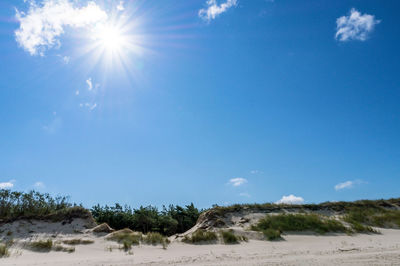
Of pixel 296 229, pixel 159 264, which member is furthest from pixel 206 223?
pixel 159 264

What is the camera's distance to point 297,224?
13906 mm

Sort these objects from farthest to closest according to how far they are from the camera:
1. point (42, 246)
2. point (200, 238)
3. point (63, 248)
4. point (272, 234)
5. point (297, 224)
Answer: point (297, 224), point (272, 234), point (200, 238), point (42, 246), point (63, 248)

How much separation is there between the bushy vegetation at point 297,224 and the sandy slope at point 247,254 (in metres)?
0.82

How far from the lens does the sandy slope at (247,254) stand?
7.75m

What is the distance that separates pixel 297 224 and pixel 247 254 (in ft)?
20.8

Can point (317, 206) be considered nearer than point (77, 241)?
No

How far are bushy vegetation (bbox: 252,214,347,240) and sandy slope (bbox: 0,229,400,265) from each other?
2.68 ft

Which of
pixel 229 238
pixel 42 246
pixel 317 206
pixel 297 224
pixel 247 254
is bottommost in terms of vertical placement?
pixel 247 254

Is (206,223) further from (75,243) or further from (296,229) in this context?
(75,243)

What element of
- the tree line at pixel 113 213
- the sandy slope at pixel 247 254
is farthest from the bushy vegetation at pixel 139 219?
the sandy slope at pixel 247 254

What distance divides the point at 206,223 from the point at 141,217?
23.1 ft

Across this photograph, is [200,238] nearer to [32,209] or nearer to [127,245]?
[127,245]

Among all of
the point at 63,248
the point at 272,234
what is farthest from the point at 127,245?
the point at 272,234

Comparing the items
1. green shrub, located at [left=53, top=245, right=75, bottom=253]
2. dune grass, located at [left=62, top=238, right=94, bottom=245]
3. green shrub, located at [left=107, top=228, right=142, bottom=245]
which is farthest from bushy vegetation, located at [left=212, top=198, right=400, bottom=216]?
green shrub, located at [left=53, top=245, right=75, bottom=253]
